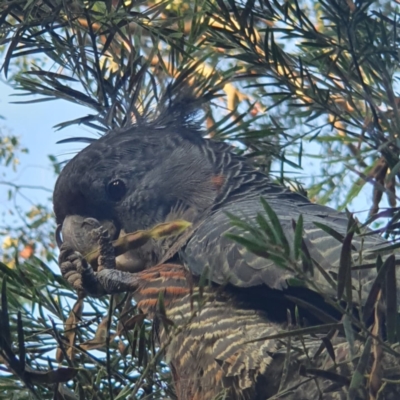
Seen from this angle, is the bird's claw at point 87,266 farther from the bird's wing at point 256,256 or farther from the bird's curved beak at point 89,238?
the bird's wing at point 256,256

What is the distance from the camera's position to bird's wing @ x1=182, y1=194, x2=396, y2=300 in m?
1.94

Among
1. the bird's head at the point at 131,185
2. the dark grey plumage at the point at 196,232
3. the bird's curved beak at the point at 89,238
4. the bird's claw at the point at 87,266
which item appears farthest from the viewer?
the bird's head at the point at 131,185

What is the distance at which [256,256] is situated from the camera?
202 centimetres

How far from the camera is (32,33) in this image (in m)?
2.18

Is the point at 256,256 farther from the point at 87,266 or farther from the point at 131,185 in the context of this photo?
the point at 131,185

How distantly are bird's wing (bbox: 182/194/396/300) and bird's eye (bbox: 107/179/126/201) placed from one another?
351 mm

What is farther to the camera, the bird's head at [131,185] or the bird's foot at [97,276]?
the bird's head at [131,185]

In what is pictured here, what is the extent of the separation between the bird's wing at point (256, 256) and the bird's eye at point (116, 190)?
1.15 ft

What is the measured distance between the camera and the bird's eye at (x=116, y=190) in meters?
2.58

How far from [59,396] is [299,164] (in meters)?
1.26

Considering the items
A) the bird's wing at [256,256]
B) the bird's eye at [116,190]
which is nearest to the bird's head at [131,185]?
the bird's eye at [116,190]

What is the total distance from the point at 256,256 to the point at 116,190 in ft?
2.46

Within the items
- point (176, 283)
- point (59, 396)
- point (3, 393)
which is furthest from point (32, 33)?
point (59, 396)

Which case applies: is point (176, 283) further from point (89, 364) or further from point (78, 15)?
point (78, 15)
